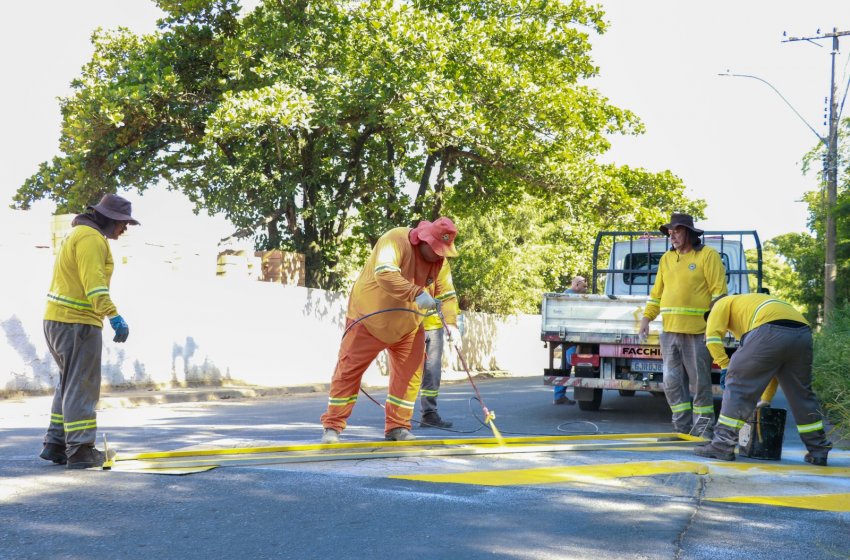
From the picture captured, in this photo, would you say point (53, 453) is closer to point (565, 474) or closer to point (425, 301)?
point (425, 301)

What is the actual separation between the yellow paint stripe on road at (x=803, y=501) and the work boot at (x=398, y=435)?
2742 millimetres

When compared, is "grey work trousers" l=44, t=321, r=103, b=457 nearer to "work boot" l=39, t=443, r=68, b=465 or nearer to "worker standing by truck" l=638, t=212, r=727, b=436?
"work boot" l=39, t=443, r=68, b=465

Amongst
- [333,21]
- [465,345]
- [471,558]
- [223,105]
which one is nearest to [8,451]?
[471,558]

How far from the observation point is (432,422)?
30.3ft

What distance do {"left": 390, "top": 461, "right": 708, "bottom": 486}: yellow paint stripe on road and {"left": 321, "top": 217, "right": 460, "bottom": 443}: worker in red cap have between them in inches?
52.8

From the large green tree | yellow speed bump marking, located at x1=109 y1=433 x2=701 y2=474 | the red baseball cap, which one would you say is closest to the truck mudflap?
yellow speed bump marking, located at x1=109 y1=433 x2=701 y2=474

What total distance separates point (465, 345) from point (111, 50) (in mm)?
12544

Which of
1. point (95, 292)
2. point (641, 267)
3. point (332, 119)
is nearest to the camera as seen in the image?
point (95, 292)

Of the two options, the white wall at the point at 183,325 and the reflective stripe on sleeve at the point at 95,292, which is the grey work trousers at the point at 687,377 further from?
the white wall at the point at 183,325

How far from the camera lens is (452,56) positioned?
20.1m

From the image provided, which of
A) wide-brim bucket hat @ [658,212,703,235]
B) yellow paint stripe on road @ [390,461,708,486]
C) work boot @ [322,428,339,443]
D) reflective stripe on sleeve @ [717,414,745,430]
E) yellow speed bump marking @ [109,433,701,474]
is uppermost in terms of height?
wide-brim bucket hat @ [658,212,703,235]

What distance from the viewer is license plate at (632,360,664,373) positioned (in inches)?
404

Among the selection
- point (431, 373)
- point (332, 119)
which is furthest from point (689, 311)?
point (332, 119)

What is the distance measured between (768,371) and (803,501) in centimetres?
152
